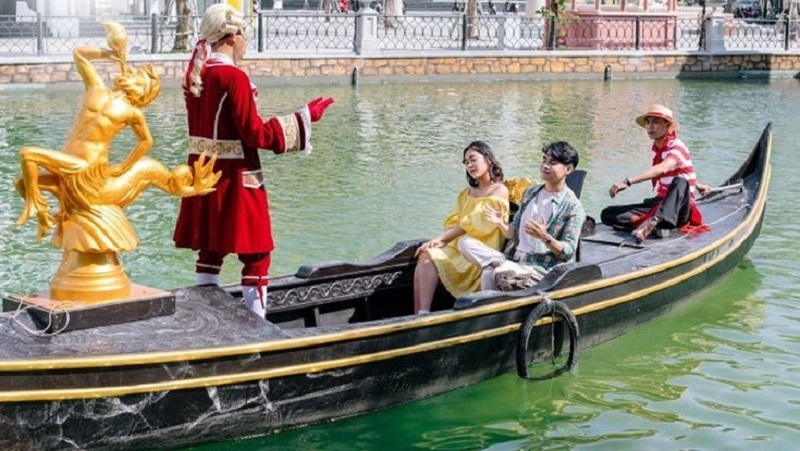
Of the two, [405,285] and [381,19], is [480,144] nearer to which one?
[405,285]

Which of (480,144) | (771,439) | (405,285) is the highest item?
(480,144)

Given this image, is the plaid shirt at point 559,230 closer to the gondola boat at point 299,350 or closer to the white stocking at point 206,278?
the gondola boat at point 299,350

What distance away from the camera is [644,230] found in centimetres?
808

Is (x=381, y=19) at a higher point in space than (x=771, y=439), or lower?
higher

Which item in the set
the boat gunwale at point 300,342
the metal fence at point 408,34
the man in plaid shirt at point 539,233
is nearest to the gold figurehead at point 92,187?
the boat gunwale at point 300,342

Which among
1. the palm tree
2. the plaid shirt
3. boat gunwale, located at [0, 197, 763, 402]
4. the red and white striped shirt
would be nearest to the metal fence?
the palm tree

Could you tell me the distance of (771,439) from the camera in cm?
604

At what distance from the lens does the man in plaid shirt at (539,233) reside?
6.63m

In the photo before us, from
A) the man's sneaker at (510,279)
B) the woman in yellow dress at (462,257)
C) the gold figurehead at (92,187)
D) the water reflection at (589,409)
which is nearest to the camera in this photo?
the gold figurehead at (92,187)

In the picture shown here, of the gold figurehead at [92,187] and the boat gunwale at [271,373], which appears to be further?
the gold figurehead at [92,187]

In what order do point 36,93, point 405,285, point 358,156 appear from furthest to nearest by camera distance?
point 36,93
point 358,156
point 405,285

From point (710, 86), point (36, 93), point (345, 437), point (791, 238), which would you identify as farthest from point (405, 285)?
point (710, 86)

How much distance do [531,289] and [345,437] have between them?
1313 mm

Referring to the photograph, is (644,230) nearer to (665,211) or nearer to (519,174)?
(665,211)
